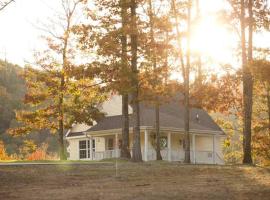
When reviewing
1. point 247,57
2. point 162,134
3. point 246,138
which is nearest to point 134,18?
point 247,57

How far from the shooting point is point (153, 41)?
28062 mm

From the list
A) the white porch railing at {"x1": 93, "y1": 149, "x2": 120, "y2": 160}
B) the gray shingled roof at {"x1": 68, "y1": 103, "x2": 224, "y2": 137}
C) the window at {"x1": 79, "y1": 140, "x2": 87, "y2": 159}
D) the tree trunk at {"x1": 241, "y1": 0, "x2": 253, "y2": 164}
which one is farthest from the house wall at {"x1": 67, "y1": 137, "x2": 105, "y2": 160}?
the tree trunk at {"x1": 241, "y1": 0, "x2": 253, "y2": 164}

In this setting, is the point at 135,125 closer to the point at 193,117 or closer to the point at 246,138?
the point at 246,138

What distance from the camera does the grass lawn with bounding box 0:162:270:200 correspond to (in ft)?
45.0

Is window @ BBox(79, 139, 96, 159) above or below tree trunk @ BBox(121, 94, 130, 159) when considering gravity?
below

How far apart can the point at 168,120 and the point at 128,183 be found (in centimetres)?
2768

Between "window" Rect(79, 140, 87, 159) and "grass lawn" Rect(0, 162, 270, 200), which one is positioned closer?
"grass lawn" Rect(0, 162, 270, 200)

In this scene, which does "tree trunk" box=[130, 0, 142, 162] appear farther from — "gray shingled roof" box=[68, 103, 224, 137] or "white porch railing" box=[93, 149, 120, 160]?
"white porch railing" box=[93, 149, 120, 160]

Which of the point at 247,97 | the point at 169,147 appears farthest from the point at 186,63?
the point at 169,147

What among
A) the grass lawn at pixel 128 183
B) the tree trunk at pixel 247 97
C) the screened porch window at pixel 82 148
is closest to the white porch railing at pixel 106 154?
the screened porch window at pixel 82 148

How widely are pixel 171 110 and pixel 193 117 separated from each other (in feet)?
7.94

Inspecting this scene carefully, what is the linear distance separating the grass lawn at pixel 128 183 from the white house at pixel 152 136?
66.2 ft

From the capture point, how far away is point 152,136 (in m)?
43.6

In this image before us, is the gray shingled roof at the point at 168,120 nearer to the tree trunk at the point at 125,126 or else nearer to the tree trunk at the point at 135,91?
the tree trunk at the point at 125,126
